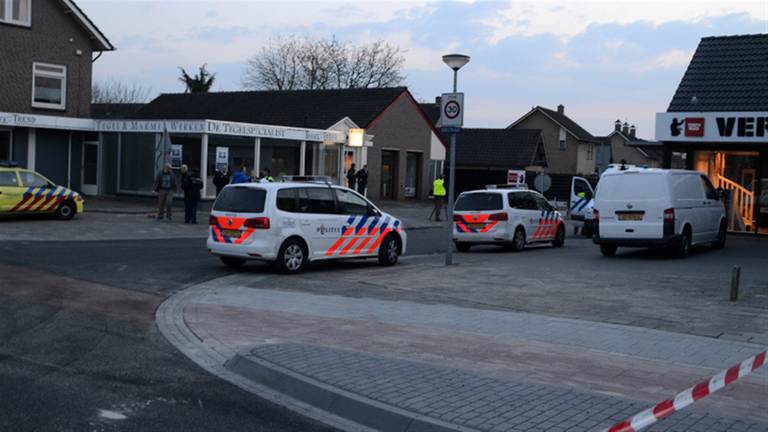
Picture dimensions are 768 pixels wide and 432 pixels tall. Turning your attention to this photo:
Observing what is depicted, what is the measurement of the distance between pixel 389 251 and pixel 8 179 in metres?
12.0

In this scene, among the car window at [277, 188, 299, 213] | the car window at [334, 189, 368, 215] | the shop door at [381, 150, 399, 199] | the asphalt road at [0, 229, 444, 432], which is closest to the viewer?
the asphalt road at [0, 229, 444, 432]

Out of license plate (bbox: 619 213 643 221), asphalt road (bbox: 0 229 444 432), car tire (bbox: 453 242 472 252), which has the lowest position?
asphalt road (bbox: 0 229 444 432)

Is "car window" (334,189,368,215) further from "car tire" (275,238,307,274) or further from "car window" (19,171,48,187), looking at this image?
"car window" (19,171,48,187)

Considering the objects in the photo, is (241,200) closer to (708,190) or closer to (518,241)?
(518,241)

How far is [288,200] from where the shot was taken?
1580 centimetres

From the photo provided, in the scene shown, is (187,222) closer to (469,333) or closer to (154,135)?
(154,135)

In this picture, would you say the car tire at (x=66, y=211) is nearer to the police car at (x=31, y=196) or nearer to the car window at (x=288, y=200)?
the police car at (x=31, y=196)

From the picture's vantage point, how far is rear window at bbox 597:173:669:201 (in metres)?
19.3

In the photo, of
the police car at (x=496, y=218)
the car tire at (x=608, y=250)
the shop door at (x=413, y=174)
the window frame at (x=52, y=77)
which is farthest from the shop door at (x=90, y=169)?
the car tire at (x=608, y=250)

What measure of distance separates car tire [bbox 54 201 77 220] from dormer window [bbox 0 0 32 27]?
9381mm

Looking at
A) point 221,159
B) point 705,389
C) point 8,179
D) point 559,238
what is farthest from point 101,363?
point 221,159

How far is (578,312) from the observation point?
11.8 m

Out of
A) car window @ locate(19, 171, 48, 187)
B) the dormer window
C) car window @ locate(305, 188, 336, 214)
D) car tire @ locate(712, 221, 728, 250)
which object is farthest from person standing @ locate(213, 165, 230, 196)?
car tire @ locate(712, 221, 728, 250)

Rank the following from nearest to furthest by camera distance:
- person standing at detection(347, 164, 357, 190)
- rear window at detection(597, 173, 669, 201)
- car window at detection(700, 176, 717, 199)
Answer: rear window at detection(597, 173, 669, 201)
car window at detection(700, 176, 717, 199)
person standing at detection(347, 164, 357, 190)
